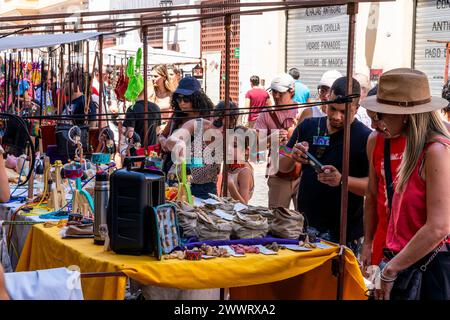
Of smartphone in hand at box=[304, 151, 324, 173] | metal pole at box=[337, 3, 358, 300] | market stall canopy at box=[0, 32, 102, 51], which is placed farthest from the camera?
market stall canopy at box=[0, 32, 102, 51]

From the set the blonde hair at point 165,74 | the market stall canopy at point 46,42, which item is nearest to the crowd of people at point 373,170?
the market stall canopy at point 46,42

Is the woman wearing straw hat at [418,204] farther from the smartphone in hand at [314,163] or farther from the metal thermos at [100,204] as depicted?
the metal thermos at [100,204]

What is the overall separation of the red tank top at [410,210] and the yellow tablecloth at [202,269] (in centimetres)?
48

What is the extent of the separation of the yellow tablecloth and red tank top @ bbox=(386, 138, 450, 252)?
0.48 m

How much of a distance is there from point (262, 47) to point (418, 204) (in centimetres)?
1427

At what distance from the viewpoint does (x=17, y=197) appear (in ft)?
18.1

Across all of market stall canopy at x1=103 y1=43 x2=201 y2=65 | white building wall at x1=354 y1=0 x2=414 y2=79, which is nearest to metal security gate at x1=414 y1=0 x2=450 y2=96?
white building wall at x1=354 y1=0 x2=414 y2=79

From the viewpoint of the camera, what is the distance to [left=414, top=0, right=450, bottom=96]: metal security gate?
464 inches

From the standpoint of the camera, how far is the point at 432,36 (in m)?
12.1

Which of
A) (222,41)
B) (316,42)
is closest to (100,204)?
(316,42)

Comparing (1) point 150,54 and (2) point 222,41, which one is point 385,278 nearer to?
(1) point 150,54

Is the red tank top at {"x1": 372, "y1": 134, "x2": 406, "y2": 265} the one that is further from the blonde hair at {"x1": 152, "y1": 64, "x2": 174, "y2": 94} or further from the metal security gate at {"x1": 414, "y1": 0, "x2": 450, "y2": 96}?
the metal security gate at {"x1": 414, "y1": 0, "x2": 450, "y2": 96}

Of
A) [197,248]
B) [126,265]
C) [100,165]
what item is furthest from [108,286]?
[100,165]

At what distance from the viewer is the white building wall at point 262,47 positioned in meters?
16.7
